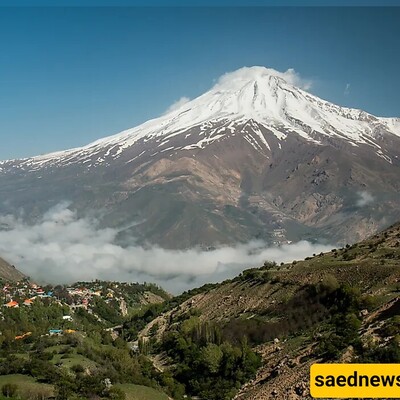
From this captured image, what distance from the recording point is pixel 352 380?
44.0 ft

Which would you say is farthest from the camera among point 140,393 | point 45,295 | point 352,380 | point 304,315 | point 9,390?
point 45,295

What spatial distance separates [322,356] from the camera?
85.6ft

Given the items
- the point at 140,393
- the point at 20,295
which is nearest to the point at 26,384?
the point at 140,393

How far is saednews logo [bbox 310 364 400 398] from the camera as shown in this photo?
44.0 ft

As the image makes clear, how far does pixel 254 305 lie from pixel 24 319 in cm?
3793

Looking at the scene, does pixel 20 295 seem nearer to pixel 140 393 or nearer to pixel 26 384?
pixel 26 384

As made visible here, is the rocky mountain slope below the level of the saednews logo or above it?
below

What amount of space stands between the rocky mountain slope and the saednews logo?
897cm

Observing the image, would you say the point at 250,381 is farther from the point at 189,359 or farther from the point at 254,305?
the point at 254,305

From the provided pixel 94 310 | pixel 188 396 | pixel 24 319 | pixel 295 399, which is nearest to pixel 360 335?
pixel 295 399

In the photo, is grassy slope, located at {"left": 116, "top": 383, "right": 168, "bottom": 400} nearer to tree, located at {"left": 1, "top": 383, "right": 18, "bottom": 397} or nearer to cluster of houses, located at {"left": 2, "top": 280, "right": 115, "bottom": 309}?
tree, located at {"left": 1, "top": 383, "right": 18, "bottom": 397}

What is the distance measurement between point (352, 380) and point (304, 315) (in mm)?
23383

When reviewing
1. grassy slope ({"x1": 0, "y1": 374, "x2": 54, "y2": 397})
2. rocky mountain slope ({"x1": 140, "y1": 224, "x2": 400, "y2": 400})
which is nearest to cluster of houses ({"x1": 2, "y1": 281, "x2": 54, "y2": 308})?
rocky mountain slope ({"x1": 140, "y1": 224, "x2": 400, "y2": 400})

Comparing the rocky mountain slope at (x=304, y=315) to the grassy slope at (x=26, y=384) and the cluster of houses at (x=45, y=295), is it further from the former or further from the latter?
the cluster of houses at (x=45, y=295)
